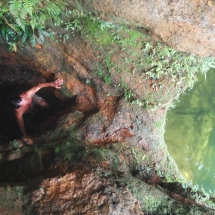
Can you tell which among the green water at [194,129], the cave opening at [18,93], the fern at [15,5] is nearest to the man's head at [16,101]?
the cave opening at [18,93]

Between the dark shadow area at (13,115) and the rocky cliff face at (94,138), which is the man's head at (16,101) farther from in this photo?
the dark shadow area at (13,115)

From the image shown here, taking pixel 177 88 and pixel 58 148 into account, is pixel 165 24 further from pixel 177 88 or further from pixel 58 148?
pixel 58 148

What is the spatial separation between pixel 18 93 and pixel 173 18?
192 inches

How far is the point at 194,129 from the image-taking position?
13000mm

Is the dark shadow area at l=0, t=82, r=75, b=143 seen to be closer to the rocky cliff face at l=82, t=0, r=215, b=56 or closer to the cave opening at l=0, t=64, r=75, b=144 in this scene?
the cave opening at l=0, t=64, r=75, b=144

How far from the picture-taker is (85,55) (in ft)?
18.7

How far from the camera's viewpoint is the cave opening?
668 cm

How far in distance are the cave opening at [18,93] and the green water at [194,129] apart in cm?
716

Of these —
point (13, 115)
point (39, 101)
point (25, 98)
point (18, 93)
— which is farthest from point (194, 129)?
point (25, 98)

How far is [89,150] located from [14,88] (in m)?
4.11

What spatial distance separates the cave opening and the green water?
7162mm

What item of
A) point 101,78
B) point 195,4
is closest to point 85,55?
point 101,78

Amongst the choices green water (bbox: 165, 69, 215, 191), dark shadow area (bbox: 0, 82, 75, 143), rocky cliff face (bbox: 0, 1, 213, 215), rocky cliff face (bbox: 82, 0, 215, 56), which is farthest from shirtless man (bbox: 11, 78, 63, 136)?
green water (bbox: 165, 69, 215, 191)

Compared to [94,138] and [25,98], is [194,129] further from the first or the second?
[25,98]
